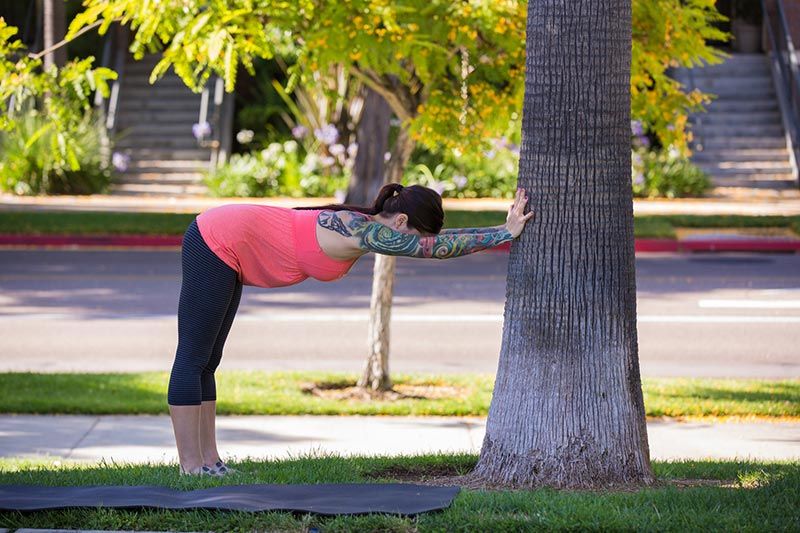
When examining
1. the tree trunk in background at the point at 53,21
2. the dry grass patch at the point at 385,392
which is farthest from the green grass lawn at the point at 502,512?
the tree trunk in background at the point at 53,21

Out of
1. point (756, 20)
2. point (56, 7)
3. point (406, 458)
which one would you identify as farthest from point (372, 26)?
point (756, 20)

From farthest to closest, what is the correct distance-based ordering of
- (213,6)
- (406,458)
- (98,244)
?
(98,244), (213,6), (406,458)

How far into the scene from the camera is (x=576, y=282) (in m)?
5.74

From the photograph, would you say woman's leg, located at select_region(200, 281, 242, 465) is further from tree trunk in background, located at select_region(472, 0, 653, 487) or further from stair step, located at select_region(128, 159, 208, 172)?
stair step, located at select_region(128, 159, 208, 172)

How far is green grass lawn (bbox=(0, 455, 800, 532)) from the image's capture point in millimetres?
4750

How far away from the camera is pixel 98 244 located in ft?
58.4

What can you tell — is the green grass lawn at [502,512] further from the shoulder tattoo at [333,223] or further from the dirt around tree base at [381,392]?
the dirt around tree base at [381,392]

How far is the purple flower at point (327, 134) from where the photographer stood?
22703mm

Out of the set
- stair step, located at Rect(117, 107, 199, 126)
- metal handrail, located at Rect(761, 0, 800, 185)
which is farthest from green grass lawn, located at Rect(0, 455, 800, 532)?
stair step, located at Rect(117, 107, 199, 126)

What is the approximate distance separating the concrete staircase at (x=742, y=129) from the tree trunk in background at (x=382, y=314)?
1446 cm

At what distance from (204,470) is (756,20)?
80.3 feet

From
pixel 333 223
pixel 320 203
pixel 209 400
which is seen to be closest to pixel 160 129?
pixel 320 203

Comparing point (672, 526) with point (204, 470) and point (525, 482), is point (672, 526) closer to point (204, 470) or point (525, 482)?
point (525, 482)

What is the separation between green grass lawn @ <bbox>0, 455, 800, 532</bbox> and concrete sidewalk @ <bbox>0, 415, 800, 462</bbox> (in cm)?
145
